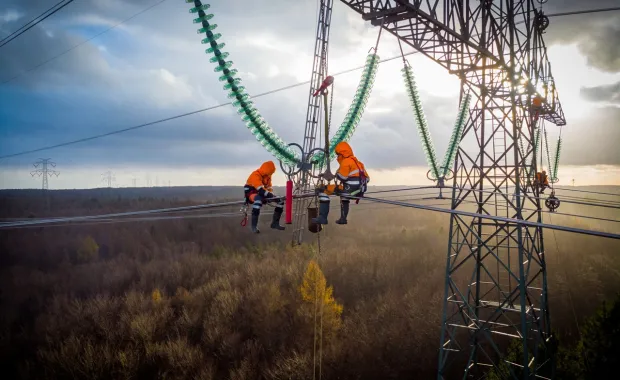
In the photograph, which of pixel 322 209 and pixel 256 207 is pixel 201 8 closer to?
pixel 256 207

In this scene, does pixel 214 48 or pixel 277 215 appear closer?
pixel 214 48

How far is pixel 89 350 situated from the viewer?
68.5 ft

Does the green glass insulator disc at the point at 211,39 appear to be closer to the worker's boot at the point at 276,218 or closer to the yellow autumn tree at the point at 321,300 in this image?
the worker's boot at the point at 276,218

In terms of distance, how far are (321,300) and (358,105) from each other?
18.0 meters

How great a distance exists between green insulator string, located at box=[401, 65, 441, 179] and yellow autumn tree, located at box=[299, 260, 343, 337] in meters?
14.4

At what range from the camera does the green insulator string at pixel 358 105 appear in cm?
798

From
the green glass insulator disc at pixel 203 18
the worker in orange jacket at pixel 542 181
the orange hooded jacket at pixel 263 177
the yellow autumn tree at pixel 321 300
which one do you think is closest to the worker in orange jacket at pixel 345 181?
the orange hooded jacket at pixel 263 177

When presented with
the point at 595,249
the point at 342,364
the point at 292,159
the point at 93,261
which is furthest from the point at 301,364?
the point at 595,249

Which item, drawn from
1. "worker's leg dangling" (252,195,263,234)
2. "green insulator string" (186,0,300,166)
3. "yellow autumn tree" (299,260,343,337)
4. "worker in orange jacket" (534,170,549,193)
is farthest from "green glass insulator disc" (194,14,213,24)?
"yellow autumn tree" (299,260,343,337)

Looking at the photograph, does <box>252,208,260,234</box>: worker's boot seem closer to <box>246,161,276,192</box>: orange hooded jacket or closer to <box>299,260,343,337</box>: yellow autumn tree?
<box>246,161,276,192</box>: orange hooded jacket

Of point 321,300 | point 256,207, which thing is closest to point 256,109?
point 256,207

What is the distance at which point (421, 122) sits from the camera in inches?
404

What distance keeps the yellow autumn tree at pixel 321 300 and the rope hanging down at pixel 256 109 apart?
16.9m

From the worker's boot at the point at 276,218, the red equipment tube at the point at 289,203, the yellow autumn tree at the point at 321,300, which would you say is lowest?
the yellow autumn tree at the point at 321,300
